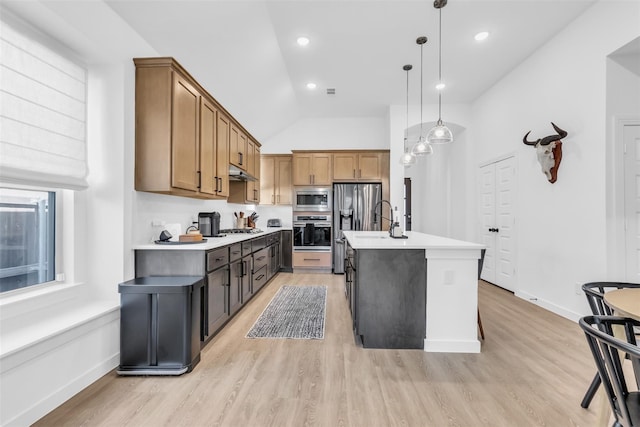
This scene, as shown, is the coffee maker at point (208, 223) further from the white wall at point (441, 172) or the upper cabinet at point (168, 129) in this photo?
the white wall at point (441, 172)

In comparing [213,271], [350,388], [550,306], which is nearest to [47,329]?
[213,271]

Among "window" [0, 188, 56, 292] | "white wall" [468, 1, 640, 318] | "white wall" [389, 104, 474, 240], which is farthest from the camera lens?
"white wall" [389, 104, 474, 240]

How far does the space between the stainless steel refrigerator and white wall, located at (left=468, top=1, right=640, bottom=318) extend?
7.46ft

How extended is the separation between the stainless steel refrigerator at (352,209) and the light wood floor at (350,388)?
2.89 meters

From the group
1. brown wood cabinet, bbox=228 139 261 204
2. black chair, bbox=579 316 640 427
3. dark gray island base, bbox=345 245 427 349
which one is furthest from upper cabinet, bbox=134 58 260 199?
black chair, bbox=579 316 640 427

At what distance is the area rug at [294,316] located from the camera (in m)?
2.79

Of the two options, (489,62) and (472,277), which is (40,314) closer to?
(472,277)

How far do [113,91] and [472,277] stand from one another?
129 inches

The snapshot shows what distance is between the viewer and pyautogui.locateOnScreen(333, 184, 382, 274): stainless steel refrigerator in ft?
18.2

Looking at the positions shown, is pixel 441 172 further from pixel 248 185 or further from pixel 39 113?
pixel 39 113

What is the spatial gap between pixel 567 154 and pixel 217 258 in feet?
13.1

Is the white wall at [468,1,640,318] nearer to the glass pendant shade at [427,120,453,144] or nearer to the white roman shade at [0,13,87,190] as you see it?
the glass pendant shade at [427,120,453,144]

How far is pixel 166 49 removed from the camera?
2656 millimetres

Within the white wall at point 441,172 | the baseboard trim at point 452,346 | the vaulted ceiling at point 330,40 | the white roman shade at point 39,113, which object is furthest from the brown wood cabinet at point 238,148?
the baseboard trim at point 452,346
